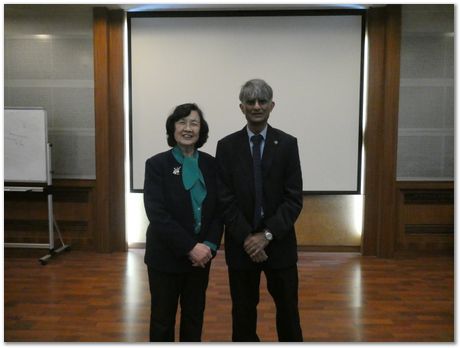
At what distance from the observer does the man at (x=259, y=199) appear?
6.94 ft

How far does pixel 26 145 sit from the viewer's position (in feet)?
14.9

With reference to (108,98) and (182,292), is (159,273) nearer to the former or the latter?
(182,292)

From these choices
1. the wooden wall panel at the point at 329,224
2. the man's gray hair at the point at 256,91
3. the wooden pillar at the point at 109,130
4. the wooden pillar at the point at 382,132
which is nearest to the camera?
the man's gray hair at the point at 256,91

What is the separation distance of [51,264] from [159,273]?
2770 mm

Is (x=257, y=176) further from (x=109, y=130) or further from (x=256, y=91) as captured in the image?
(x=109, y=130)

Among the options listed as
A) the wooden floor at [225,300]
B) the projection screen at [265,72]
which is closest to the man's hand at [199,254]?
the wooden floor at [225,300]

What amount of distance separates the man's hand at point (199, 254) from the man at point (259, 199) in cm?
14

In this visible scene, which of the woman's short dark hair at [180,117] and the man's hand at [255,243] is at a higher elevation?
the woman's short dark hair at [180,117]

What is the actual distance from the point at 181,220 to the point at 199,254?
0.50ft

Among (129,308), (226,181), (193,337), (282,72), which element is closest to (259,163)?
(226,181)

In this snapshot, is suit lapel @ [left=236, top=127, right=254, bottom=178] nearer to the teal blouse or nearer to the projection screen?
the teal blouse

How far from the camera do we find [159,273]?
2119 millimetres

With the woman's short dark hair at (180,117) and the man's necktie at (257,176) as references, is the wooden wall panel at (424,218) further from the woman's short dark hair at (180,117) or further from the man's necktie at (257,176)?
the woman's short dark hair at (180,117)

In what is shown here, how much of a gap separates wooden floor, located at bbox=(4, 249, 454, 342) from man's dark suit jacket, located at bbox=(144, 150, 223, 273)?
3.48 feet
